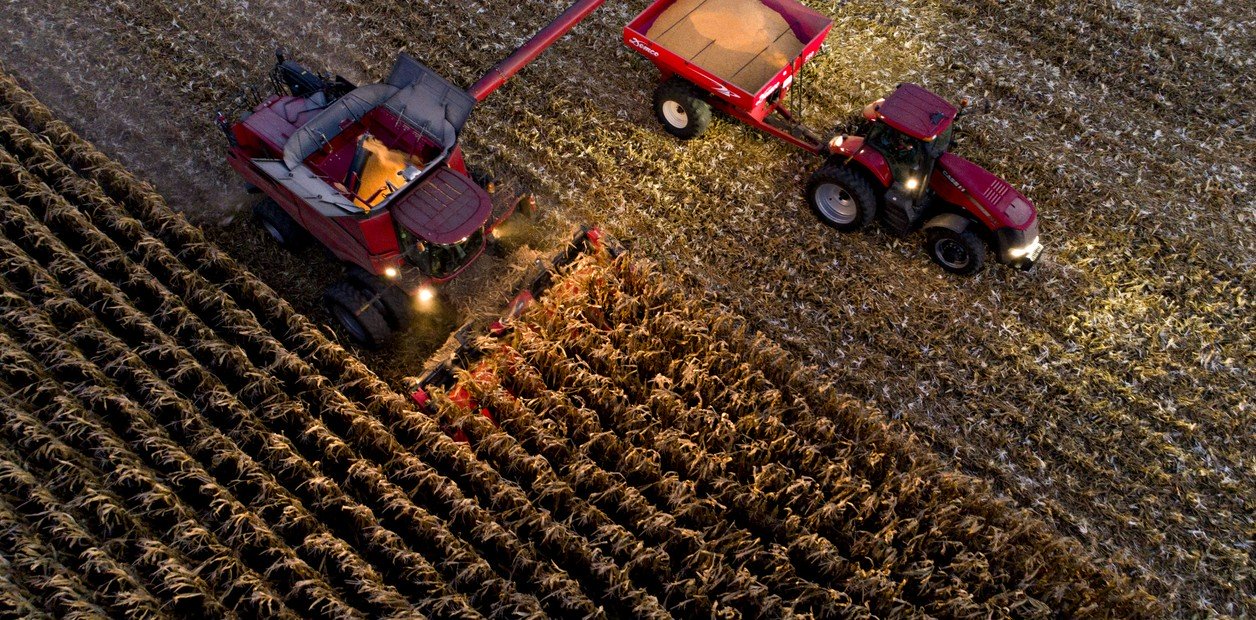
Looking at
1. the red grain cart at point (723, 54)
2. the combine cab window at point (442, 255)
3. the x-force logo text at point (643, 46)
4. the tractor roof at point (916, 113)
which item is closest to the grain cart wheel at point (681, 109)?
the red grain cart at point (723, 54)

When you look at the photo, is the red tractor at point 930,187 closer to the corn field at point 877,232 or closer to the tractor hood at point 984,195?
the tractor hood at point 984,195

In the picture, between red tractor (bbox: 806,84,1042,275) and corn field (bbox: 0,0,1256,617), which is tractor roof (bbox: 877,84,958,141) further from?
corn field (bbox: 0,0,1256,617)

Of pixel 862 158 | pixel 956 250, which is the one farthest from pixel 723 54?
pixel 956 250

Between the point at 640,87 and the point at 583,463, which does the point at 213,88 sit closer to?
the point at 640,87

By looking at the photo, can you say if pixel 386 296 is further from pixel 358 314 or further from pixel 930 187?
pixel 930 187

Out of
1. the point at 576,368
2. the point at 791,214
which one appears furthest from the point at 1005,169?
the point at 576,368

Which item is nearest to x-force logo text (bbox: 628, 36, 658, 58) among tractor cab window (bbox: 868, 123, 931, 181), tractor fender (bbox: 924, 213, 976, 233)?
tractor cab window (bbox: 868, 123, 931, 181)
